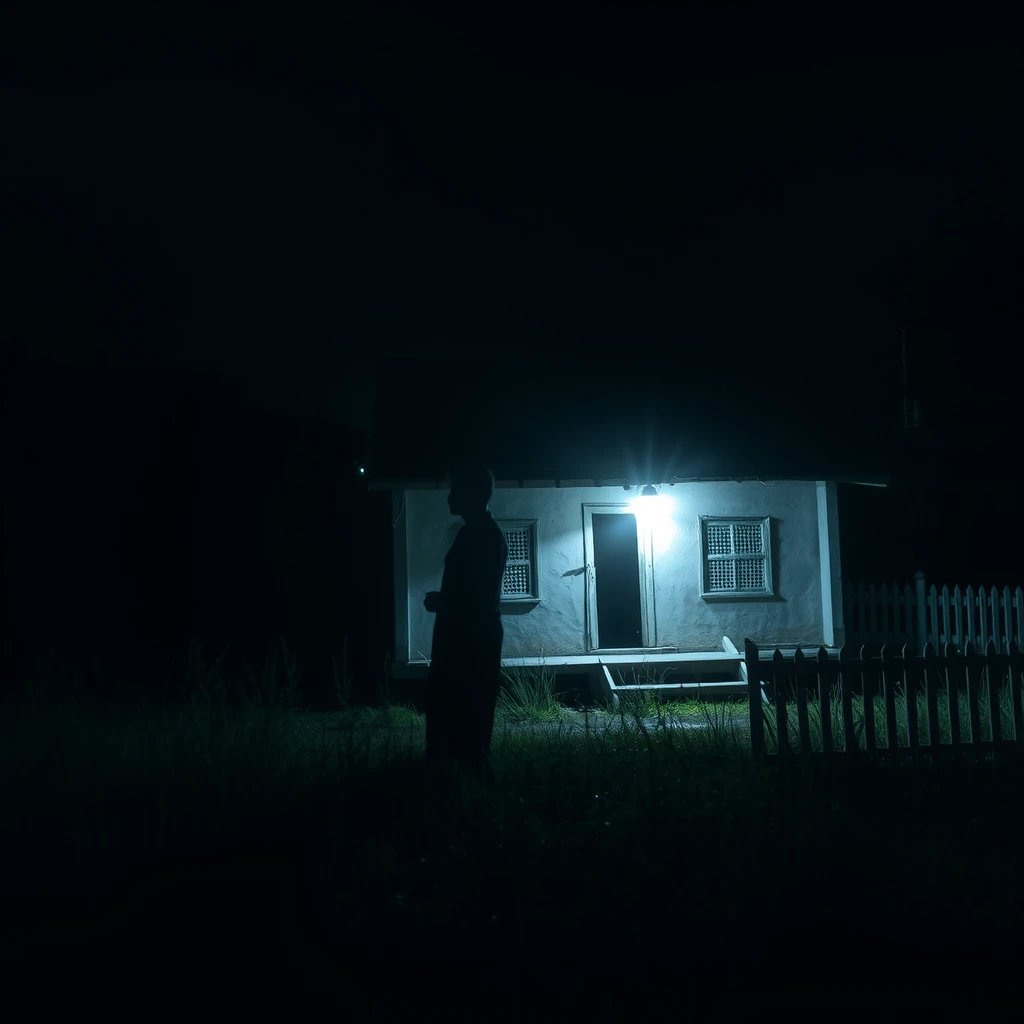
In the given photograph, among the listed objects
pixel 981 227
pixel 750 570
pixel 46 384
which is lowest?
pixel 750 570

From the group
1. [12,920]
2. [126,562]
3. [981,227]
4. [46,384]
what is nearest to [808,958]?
[12,920]

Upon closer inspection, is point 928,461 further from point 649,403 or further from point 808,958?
point 808,958

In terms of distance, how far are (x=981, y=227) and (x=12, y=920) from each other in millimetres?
27412

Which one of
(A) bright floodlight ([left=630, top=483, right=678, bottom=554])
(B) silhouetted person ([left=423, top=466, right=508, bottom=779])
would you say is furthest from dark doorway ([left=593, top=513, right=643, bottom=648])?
(B) silhouetted person ([left=423, top=466, right=508, bottom=779])

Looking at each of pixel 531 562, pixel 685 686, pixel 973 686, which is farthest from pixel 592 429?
pixel 973 686

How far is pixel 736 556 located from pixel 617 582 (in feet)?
6.29

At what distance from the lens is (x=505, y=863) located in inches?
173

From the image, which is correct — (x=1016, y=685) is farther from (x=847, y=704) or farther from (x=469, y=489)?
(x=469, y=489)

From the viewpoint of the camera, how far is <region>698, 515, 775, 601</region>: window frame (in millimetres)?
13273

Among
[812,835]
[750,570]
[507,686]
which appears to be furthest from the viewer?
[750,570]

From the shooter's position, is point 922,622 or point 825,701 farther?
point 922,622

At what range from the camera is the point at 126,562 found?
22078mm

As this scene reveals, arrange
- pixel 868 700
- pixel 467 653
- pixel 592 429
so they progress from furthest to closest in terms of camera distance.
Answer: pixel 592 429 < pixel 868 700 < pixel 467 653

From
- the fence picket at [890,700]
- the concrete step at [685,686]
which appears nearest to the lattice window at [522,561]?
the concrete step at [685,686]
